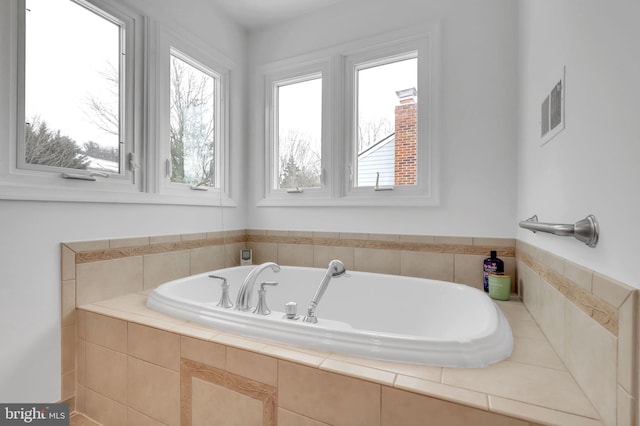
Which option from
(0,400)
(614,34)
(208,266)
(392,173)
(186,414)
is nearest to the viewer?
(614,34)

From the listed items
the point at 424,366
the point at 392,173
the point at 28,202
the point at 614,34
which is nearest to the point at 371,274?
the point at 392,173

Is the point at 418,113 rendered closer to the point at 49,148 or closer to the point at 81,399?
the point at 49,148

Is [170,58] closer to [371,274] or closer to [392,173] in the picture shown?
[392,173]

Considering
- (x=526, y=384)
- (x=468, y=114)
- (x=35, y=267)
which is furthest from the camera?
(x=468, y=114)

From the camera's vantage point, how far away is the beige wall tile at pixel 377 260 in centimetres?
217

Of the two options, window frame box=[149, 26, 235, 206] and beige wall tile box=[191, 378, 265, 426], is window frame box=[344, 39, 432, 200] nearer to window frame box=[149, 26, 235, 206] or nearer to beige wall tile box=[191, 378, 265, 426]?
window frame box=[149, 26, 235, 206]

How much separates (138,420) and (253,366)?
2.27 feet

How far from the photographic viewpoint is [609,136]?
77cm

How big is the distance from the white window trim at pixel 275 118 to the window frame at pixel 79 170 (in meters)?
1.00

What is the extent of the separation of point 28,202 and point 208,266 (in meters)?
1.15

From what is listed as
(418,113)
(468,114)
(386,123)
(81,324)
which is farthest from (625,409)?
(81,324)

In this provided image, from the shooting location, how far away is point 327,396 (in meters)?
0.96

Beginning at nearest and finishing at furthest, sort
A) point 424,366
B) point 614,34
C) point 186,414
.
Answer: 1. point 614,34
2. point 424,366
3. point 186,414

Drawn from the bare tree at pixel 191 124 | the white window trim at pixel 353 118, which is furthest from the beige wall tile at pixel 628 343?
the bare tree at pixel 191 124
